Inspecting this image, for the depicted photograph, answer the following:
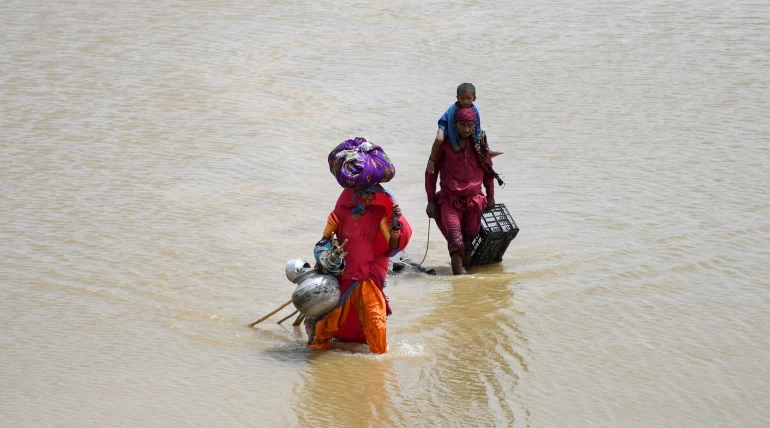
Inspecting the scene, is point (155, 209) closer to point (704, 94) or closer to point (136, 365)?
point (136, 365)

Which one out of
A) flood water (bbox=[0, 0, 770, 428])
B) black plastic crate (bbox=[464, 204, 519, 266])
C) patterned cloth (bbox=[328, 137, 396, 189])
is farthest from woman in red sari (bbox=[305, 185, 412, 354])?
black plastic crate (bbox=[464, 204, 519, 266])

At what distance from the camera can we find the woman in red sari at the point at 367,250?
7.38 metres

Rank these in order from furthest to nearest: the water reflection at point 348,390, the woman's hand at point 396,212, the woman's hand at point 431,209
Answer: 1. the woman's hand at point 431,209
2. the woman's hand at point 396,212
3. the water reflection at point 348,390

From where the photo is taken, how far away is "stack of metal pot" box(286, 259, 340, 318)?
23.6 feet

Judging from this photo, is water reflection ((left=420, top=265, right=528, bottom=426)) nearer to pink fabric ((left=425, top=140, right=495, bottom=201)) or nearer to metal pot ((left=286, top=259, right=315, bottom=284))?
pink fabric ((left=425, top=140, right=495, bottom=201))

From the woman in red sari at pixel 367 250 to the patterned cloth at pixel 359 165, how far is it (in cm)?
14

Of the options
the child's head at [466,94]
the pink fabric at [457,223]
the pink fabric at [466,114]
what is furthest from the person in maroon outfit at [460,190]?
the child's head at [466,94]

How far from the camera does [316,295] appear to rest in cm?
720

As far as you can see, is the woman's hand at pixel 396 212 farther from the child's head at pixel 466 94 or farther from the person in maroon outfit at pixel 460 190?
the person in maroon outfit at pixel 460 190

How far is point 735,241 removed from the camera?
1027 centimetres

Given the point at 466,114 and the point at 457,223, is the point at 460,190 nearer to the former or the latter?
the point at 457,223

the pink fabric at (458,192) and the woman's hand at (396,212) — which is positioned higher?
the woman's hand at (396,212)

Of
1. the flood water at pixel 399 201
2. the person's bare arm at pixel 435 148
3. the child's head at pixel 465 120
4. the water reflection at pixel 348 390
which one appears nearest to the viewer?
the water reflection at pixel 348 390

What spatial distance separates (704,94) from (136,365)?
1098cm
